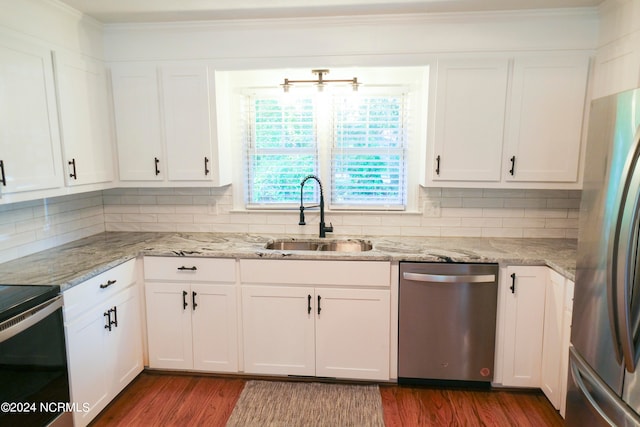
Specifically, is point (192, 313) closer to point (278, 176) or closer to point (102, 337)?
point (102, 337)

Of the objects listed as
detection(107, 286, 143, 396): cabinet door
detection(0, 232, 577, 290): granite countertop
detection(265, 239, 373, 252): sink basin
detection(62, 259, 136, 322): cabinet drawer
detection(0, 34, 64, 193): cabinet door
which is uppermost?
detection(0, 34, 64, 193): cabinet door

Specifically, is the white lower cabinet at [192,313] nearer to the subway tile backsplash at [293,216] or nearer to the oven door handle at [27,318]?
the subway tile backsplash at [293,216]

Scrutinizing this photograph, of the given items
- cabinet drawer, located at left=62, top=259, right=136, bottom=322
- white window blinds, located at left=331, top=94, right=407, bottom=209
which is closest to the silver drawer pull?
cabinet drawer, located at left=62, top=259, right=136, bottom=322

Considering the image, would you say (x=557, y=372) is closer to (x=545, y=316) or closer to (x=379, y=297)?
(x=545, y=316)

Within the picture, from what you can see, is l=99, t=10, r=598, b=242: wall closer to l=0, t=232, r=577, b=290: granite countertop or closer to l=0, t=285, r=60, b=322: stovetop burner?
l=0, t=232, r=577, b=290: granite countertop

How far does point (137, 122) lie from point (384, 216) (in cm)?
192

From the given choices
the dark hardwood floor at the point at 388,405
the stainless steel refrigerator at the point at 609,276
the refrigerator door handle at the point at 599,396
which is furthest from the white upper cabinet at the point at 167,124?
the refrigerator door handle at the point at 599,396

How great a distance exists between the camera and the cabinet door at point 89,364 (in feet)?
6.66

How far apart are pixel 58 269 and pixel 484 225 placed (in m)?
2.79

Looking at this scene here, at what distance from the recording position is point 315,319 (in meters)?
2.56

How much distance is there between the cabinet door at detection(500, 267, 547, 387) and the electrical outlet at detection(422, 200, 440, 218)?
0.74 meters

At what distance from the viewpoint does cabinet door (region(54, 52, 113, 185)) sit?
94.9 inches

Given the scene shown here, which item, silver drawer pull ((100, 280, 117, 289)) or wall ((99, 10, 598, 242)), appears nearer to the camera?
silver drawer pull ((100, 280, 117, 289))

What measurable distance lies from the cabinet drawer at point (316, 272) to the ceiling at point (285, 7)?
5.15ft
